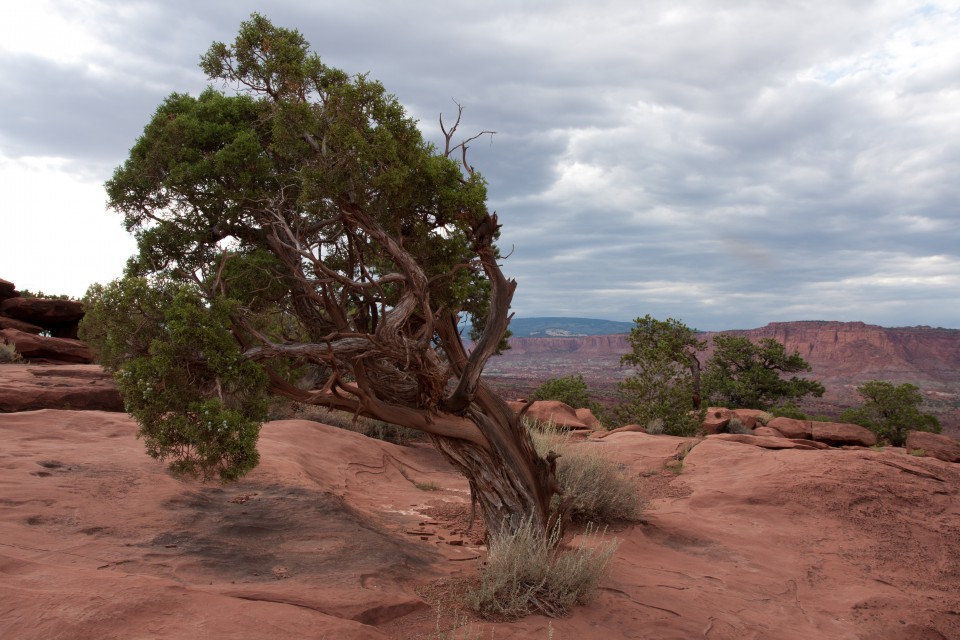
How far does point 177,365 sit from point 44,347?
58.1ft

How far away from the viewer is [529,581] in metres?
5.77

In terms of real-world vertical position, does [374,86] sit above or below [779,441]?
above

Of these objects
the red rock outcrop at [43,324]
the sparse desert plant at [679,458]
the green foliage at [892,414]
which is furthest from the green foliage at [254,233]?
the green foliage at [892,414]

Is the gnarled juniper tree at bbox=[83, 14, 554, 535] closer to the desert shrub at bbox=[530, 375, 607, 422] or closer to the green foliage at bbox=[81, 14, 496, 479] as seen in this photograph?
the green foliage at bbox=[81, 14, 496, 479]

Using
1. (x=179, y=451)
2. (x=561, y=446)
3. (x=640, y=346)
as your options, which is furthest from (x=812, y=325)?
(x=179, y=451)

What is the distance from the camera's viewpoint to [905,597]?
24.2 ft

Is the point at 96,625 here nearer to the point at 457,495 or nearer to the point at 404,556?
the point at 404,556

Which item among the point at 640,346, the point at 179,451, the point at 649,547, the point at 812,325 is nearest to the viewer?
the point at 179,451

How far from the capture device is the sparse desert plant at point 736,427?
20.7 meters

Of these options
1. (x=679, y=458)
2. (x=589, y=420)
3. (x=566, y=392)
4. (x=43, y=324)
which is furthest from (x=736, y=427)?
(x=43, y=324)

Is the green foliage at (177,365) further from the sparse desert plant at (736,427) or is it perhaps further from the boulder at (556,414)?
the sparse desert plant at (736,427)

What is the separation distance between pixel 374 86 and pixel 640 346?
16631 mm

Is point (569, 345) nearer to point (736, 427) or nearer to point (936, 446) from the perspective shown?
point (736, 427)

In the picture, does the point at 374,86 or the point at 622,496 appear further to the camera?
the point at 622,496
